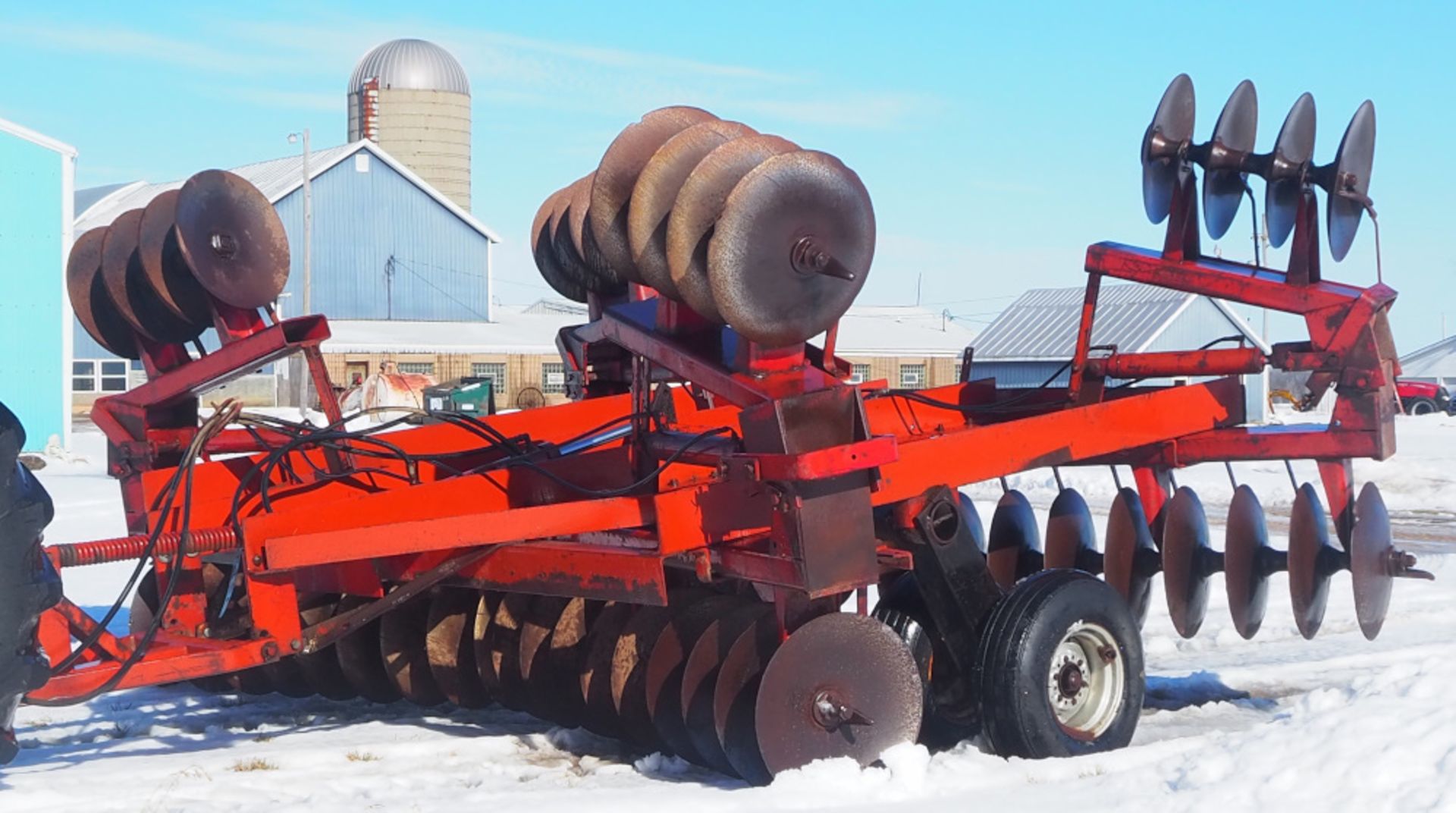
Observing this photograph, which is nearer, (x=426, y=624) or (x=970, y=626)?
Result: (x=970, y=626)

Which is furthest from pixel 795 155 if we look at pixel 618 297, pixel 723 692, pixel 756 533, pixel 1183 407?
pixel 618 297

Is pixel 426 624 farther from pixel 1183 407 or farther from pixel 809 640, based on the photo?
pixel 1183 407

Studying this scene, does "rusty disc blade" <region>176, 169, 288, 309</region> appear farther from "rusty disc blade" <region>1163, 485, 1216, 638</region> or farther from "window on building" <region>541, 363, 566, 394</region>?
"window on building" <region>541, 363, 566, 394</region>

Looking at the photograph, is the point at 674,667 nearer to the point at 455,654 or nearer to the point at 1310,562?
the point at 455,654

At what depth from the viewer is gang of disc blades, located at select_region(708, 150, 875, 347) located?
16.8ft

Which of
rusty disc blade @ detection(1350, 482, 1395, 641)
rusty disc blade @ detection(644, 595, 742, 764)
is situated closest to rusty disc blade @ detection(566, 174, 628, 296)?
rusty disc blade @ detection(644, 595, 742, 764)

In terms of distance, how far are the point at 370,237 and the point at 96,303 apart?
4170cm

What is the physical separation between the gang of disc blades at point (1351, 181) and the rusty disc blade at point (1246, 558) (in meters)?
1.26

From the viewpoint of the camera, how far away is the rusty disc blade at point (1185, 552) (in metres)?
7.72

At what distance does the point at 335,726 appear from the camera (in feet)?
22.7

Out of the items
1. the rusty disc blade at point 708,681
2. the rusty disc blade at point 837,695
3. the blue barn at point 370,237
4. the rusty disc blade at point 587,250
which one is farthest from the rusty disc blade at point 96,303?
the blue barn at point 370,237

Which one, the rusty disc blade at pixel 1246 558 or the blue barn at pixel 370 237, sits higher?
the blue barn at pixel 370 237

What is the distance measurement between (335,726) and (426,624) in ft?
1.89

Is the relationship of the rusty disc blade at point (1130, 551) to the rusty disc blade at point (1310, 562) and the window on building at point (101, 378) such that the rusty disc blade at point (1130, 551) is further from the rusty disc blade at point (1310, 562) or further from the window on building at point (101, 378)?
the window on building at point (101, 378)
